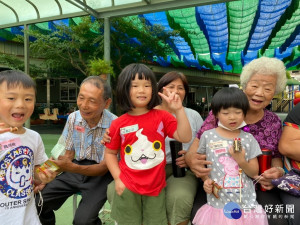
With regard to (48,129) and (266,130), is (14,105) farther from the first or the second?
(48,129)

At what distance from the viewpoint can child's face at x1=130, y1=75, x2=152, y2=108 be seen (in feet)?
5.65

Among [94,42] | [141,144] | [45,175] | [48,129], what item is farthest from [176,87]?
[48,129]

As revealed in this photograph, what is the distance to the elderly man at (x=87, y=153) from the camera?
2117mm

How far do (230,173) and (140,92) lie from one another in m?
0.79

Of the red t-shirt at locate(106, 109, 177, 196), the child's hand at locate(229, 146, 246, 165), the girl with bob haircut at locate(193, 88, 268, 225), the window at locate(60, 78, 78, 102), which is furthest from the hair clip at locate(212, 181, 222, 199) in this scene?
the window at locate(60, 78, 78, 102)

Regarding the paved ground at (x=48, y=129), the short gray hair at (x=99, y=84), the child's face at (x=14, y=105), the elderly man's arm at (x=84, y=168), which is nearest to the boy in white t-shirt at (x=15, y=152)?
the child's face at (x=14, y=105)

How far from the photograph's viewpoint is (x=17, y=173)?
1.59m

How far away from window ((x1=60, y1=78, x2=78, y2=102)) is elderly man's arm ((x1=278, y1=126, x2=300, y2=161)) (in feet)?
48.8

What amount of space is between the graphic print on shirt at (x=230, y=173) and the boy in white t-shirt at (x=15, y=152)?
1.23m

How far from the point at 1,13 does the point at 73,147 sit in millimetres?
5494

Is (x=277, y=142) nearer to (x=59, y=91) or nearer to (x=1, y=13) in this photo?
(x=1, y=13)

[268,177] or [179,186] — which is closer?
[268,177]

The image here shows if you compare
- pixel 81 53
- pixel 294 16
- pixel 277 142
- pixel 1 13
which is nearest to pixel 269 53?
pixel 294 16

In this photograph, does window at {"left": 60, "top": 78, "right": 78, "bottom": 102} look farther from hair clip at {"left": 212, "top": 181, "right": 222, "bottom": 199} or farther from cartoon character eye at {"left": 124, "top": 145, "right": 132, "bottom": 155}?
hair clip at {"left": 212, "top": 181, "right": 222, "bottom": 199}
